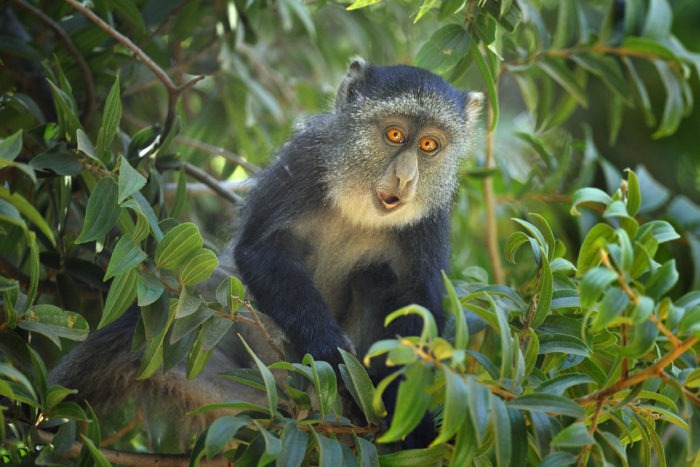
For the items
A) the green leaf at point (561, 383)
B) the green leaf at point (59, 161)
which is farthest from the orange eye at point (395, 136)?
the green leaf at point (561, 383)

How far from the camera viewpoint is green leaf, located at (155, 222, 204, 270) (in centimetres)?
303

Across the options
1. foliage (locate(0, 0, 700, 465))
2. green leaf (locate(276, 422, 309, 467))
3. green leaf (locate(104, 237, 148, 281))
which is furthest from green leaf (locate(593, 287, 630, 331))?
green leaf (locate(104, 237, 148, 281))

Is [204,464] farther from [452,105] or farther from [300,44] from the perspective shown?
[300,44]

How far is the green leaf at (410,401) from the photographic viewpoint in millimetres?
2348

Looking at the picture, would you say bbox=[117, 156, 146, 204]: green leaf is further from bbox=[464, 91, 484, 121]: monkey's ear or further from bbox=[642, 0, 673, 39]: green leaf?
bbox=[642, 0, 673, 39]: green leaf

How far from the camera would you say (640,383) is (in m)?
2.65

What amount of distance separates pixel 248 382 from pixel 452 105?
6.90 feet

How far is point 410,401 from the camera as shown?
7.71 ft

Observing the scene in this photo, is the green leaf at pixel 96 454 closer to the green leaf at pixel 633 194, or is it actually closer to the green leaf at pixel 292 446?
the green leaf at pixel 292 446

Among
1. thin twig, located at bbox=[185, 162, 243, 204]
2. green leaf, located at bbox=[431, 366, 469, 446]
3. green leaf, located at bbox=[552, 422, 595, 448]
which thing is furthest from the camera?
thin twig, located at bbox=[185, 162, 243, 204]

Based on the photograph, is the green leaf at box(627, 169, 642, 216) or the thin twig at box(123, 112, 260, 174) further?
the thin twig at box(123, 112, 260, 174)

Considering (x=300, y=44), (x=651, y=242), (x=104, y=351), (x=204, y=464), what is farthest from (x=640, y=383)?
(x=300, y=44)

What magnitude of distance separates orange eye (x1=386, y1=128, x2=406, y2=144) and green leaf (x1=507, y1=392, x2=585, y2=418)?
202cm

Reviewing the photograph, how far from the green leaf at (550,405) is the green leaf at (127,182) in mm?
1483
